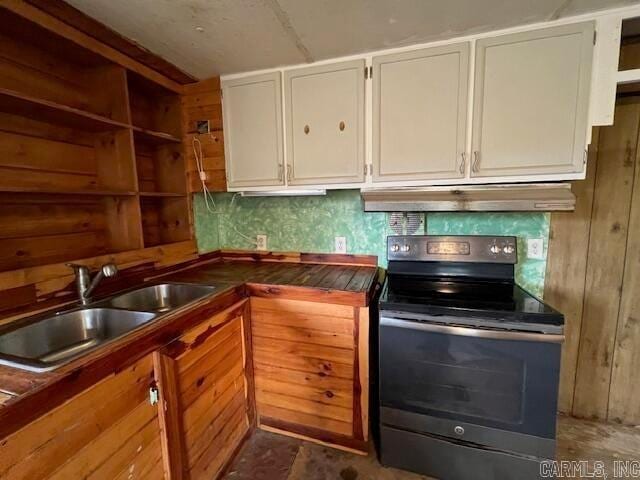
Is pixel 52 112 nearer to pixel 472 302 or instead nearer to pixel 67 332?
pixel 67 332

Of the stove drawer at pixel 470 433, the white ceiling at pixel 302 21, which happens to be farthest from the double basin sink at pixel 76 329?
the white ceiling at pixel 302 21

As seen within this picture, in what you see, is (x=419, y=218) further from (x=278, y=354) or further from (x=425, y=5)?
(x=278, y=354)

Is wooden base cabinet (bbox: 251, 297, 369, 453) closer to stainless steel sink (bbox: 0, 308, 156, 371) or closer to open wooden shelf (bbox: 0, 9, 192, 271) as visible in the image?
stainless steel sink (bbox: 0, 308, 156, 371)

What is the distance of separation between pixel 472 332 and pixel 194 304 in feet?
3.94

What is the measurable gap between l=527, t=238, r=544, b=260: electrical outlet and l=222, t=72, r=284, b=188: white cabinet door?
152cm

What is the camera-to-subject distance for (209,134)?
6.23ft

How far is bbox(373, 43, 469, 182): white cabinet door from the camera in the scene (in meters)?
1.44

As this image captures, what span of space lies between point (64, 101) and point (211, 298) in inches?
48.1

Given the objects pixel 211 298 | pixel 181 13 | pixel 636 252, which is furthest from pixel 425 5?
pixel 636 252

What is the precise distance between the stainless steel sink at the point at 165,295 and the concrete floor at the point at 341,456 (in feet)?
2.94

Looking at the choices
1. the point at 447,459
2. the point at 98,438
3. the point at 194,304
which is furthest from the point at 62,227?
the point at 447,459

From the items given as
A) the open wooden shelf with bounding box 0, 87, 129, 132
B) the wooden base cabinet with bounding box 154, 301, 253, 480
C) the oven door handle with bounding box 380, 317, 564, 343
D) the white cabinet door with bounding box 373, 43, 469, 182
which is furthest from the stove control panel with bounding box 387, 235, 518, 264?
the open wooden shelf with bounding box 0, 87, 129, 132

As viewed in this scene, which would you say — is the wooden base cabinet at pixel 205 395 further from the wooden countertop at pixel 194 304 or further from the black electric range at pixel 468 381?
the black electric range at pixel 468 381

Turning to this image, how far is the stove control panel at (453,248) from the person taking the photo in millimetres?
1665
